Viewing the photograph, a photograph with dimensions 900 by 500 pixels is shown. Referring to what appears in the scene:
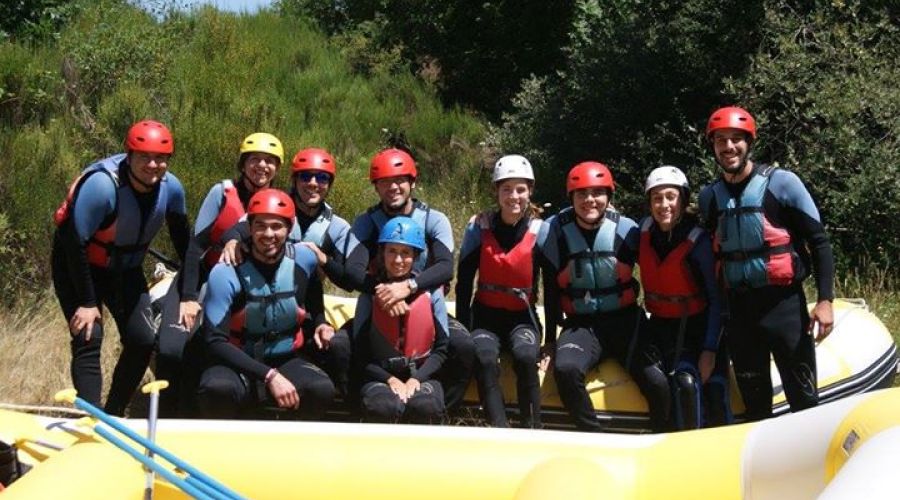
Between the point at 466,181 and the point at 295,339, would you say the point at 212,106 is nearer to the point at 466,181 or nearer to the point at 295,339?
the point at 466,181

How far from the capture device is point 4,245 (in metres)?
7.70

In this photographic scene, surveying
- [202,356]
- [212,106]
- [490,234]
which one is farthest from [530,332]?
[212,106]

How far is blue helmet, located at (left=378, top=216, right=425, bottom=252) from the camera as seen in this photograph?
4.34m

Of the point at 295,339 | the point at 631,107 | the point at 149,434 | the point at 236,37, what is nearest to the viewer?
the point at 149,434

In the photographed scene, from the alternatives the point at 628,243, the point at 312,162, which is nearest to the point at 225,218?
the point at 312,162

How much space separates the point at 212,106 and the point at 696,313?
719cm

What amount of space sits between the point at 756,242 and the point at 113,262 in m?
2.84

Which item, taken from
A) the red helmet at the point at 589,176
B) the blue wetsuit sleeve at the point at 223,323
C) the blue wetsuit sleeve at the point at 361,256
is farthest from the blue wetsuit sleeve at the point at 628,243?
the blue wetsuit sleeve at the point at 223,323

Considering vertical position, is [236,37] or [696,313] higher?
[236,37]

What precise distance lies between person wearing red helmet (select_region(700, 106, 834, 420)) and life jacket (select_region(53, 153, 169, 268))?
254cm

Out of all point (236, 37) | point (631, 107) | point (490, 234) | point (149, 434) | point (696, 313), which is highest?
point (236, 37)

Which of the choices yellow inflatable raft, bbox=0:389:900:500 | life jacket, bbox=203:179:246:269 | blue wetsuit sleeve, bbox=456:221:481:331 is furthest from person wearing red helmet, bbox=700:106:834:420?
life jacket, bbox=203:179:246:269

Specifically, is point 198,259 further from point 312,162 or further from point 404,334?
point 404,334

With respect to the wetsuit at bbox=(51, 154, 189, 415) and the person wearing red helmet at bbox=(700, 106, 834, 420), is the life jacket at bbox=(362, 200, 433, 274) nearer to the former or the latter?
the wetsuit at bbox=(51, 154, 189, 415)
